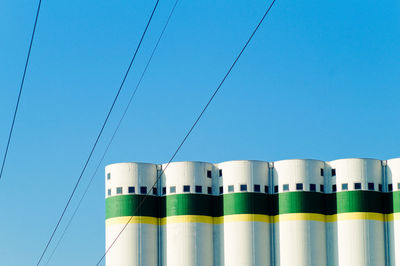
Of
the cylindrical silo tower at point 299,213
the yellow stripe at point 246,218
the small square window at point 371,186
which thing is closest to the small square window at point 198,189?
the yellow stripe at point 246,218

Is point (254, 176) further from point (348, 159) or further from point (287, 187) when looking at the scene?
point (348, 159)

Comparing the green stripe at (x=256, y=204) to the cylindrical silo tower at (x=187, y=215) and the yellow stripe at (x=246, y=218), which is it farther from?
the yellow stripe at (x=246, y=218)

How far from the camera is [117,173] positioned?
6969 centimetres

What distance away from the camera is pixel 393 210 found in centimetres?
6612

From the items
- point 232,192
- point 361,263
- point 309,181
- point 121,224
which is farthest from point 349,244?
point 121,224

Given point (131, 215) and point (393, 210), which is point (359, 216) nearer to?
point (393, 210)

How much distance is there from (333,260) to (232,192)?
992 cm

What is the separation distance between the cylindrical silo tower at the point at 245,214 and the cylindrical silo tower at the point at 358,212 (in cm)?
554

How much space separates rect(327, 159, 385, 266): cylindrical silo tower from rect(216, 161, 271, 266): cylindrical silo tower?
5.54 m

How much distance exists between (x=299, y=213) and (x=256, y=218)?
139 inches

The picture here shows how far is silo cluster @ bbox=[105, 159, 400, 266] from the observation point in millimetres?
65438

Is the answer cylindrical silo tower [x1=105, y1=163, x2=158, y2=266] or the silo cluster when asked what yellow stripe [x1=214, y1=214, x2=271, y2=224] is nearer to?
the silo cluster

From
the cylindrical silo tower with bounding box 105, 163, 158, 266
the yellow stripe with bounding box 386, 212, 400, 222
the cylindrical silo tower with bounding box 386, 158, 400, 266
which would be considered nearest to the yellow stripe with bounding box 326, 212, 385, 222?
the yellow stripe with bounding box 386, 212, 400, 222

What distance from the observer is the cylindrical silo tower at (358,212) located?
64812 mm
